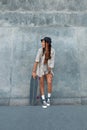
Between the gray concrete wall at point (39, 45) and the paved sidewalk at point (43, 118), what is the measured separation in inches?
30.9

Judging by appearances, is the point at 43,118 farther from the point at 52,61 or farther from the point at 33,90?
the point at 52,61

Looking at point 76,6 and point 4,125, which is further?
point 76,6

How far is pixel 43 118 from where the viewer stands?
8125 mm

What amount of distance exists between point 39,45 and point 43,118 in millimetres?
3119

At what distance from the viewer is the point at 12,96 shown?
1015cm

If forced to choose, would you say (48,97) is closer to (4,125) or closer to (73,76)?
(73,76)

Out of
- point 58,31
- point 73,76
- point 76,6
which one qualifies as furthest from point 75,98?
point 76,6

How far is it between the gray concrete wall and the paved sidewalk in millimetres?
784

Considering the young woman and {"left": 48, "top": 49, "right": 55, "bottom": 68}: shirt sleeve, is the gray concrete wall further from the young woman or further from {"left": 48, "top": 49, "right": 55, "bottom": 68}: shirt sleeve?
{"left": 48, "top": 49, "right": 55, "bottom": 68}: shirt sleeve

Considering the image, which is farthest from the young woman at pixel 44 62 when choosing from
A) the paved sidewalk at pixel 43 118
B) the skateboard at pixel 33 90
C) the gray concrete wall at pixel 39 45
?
the paved sidewalk at pixel 43 118

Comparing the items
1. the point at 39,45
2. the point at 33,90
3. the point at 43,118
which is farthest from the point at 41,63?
the point at 43,118

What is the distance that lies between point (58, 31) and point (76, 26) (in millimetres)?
591

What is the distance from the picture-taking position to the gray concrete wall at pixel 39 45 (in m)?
10.2

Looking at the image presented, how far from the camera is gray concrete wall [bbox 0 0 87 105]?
33.6 feet
